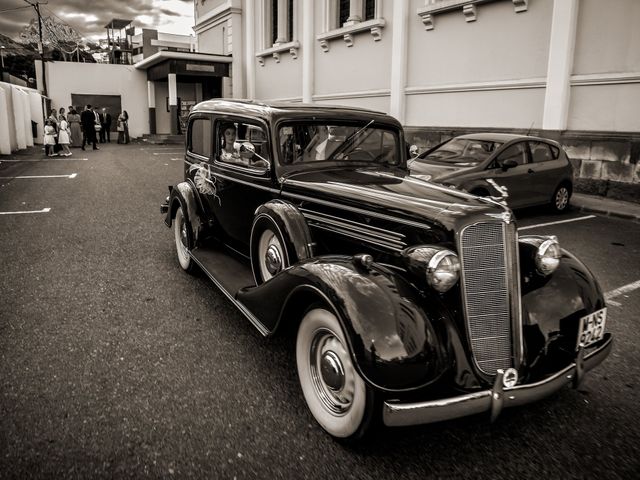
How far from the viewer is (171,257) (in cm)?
576

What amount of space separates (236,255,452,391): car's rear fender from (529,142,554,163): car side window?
275 inches

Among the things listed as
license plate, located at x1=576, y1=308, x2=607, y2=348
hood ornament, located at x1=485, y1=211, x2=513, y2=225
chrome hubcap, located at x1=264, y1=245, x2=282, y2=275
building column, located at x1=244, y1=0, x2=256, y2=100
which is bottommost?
license plate, located at x1=576, y1=308, x2=607, y2=348

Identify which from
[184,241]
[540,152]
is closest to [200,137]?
[184,241]

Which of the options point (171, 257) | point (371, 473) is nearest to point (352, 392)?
point (371, 473)

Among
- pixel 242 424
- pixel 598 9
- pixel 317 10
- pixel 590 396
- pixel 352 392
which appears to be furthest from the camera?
pixel 317 10

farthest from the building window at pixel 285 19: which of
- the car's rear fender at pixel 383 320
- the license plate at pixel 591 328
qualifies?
the license plate at pixel 591 328

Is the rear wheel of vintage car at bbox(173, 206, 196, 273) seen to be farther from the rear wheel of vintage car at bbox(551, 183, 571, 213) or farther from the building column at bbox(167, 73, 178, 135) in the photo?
the building column at bbox(167, 73, 178, 135)

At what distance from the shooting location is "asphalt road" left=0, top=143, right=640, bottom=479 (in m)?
2.32

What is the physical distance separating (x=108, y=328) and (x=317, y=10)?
16.5 metres

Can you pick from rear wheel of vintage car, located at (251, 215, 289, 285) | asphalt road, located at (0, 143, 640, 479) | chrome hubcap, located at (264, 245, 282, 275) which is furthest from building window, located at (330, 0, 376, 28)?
chrome hubcap, located at (264, 245, 282, 275)

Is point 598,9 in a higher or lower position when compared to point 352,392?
higher

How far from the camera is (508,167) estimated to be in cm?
795

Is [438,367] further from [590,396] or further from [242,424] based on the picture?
[590,396]

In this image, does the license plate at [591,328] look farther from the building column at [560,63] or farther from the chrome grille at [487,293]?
the building column at [560,63]
